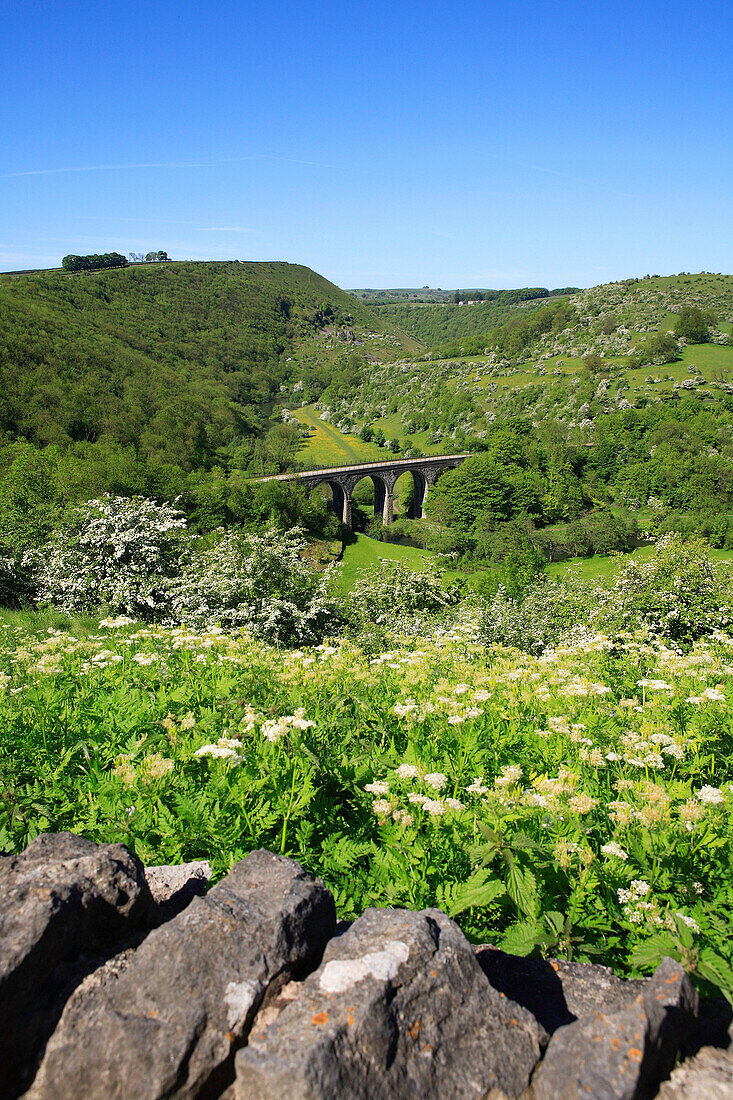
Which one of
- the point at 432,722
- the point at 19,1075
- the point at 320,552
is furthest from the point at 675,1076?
the point at 320,552

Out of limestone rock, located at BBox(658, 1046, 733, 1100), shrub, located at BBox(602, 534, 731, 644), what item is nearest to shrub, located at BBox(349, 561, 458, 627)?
shrub, located at BBox(602, 534, 731, 644)

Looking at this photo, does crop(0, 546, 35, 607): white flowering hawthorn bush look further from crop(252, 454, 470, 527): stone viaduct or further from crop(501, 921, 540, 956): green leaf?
crop(252, 454, 470, 527): stone viaduct

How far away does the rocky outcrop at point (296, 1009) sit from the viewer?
244cm

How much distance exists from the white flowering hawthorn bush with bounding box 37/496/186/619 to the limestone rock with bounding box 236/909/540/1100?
22092 mm

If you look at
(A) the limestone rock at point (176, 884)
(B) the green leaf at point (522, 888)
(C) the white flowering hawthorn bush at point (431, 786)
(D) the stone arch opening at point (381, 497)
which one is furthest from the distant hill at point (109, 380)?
(B) the green leaf at point (522, 888)

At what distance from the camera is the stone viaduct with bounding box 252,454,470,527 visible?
9719 centimetres

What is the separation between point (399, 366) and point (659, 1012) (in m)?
207

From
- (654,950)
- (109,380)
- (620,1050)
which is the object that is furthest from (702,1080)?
(109,380)

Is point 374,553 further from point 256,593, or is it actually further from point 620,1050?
point 620,1050

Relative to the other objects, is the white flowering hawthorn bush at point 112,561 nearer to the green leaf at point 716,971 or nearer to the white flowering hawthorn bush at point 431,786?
the white flowering hawthorn bush at point 431,786

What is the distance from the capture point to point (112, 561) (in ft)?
83.7

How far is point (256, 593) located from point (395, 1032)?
914 inches

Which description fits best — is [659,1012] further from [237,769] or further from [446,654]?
[446,654]

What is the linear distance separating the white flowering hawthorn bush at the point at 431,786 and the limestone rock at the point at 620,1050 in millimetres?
550
